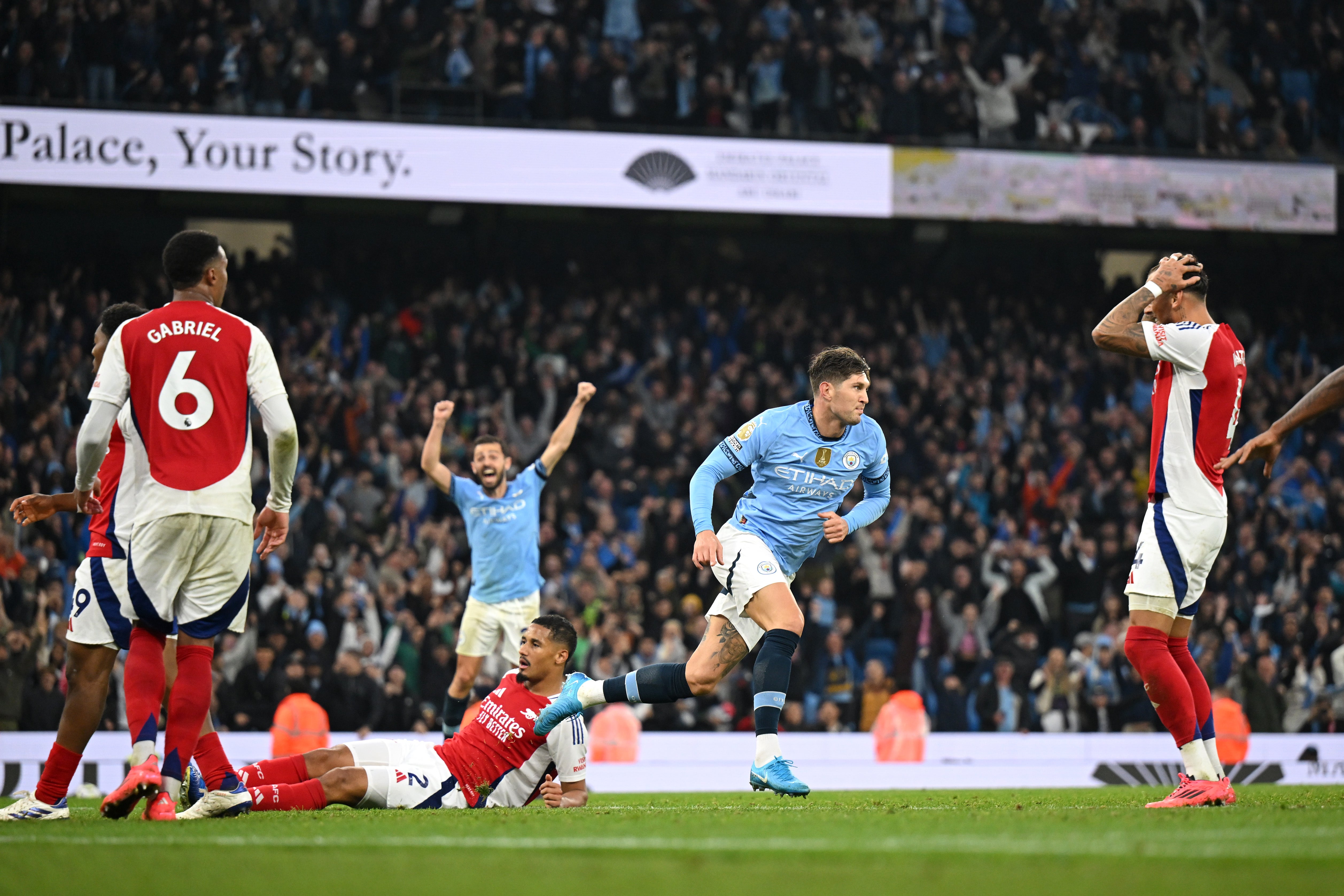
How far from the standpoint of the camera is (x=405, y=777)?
732 centimetres

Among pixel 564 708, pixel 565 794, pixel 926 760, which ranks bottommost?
pixel 926 760

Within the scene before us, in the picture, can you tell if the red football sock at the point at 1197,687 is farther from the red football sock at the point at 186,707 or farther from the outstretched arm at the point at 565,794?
the red football sock at the point at 186,707

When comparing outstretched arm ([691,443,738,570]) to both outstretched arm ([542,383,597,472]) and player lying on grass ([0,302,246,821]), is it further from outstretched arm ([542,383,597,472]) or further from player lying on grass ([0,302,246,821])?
outstretched arm ([542,383,597,472])

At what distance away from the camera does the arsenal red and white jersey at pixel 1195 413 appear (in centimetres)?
719

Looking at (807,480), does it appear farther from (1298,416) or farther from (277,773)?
(277,773)

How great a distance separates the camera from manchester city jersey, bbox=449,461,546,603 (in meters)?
11.3

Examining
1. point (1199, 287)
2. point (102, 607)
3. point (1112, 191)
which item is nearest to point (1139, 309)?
point (1199, 287)

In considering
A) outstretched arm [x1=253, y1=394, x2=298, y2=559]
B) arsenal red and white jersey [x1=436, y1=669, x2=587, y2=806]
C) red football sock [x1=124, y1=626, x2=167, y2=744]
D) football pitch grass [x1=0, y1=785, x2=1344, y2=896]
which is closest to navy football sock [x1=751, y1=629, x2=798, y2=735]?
football pitch grass [x1=0, y1=785, x2=1344, y2=896]

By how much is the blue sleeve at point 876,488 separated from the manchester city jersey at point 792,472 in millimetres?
109

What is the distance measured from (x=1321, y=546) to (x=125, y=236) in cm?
1780

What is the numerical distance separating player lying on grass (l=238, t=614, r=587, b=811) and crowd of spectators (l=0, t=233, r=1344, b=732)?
23.4 feet

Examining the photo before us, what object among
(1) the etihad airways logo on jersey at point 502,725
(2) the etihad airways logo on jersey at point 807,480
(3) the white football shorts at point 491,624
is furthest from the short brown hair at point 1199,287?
(3) the white football shorts at point 491,624

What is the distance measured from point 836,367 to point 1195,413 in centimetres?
182

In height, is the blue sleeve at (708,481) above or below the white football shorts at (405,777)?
above
